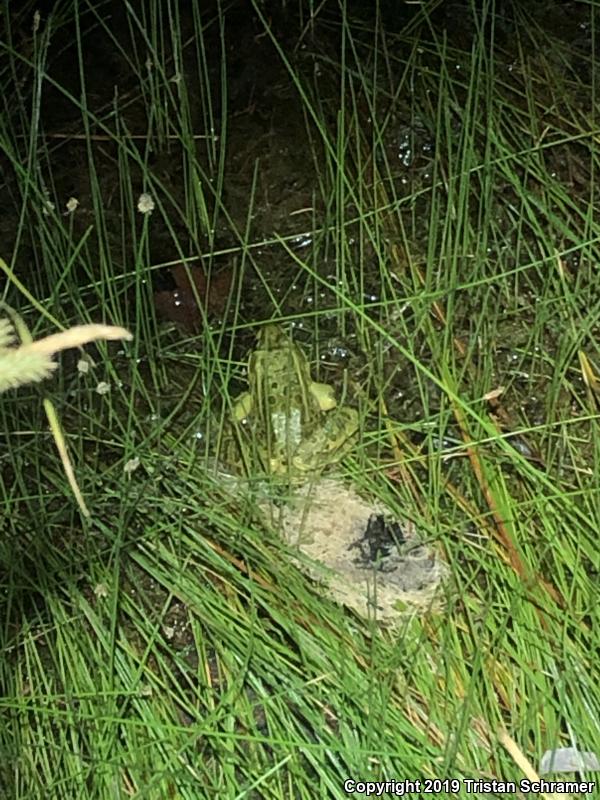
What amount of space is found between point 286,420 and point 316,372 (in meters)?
0.09

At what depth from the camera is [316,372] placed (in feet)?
3.50

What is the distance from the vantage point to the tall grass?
91 centimetres

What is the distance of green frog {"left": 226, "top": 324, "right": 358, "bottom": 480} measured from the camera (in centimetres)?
101

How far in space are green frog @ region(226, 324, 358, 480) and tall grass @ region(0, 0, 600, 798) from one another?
1.4 inches

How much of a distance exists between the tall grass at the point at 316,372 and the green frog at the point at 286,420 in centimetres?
4

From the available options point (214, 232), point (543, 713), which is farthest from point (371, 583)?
point (214, 232)

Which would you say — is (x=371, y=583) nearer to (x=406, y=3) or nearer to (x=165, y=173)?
(x=165, y=173)

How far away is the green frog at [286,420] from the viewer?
1.01 meters

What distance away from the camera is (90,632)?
95 centimetres

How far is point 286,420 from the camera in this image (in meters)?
1.01

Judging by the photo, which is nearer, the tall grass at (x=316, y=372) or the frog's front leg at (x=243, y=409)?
the tall grass at (x=316, y=372)

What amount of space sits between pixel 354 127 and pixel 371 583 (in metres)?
0.62

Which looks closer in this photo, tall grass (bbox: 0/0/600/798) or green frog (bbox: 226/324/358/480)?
tall grass (bbox: 0/0/600/798)

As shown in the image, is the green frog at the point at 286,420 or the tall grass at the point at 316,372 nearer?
the tall grass at the point at 316,372
